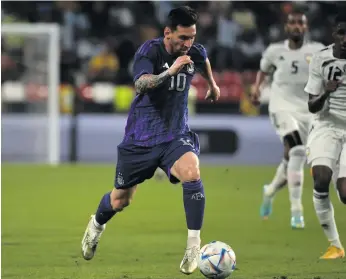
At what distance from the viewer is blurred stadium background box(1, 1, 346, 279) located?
905cm

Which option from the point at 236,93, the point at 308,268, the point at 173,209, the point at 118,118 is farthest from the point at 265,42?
the point at 308,268

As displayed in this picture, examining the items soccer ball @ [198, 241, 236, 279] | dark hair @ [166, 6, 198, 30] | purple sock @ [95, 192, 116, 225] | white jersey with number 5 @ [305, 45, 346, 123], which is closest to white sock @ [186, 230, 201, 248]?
soccer ball @ [198, 241, 236, 279]

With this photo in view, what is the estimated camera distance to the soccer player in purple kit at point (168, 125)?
665 centimetres

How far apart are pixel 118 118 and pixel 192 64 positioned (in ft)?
42.8

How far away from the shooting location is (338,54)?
7.72 meters

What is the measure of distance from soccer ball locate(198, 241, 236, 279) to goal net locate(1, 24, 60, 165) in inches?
512

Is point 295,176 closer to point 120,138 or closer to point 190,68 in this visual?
point 190,68

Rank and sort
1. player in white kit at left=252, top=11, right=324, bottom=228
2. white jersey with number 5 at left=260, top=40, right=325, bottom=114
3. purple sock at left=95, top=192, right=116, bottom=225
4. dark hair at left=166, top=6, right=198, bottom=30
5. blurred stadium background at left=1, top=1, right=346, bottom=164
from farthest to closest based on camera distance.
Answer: blurred stadium background at left=1, top=1, right=346, bottom=164, white jersey with number 5 at left=260, top=40, right=325, bottom=114, player in white kit at left=252, top=11, right=324, bottom=228, purple sock at left=95, top=192, right=116, bottom=225, dark hair at left=166, top=6, right=198, bottom=30

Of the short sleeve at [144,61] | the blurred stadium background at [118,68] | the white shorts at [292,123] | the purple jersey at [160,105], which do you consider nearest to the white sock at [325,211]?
the purple jersey at [160,105]

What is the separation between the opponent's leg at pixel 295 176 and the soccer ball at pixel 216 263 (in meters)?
3.70

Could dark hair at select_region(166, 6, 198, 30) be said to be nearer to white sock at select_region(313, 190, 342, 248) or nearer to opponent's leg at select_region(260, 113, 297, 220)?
white sock at select_region(313, 190, 342, 248)

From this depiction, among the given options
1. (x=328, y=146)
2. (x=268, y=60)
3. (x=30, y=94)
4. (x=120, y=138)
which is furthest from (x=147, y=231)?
(x=30, y=94)

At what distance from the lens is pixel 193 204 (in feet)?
21.8

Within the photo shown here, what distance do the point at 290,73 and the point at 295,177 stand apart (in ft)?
3.84
